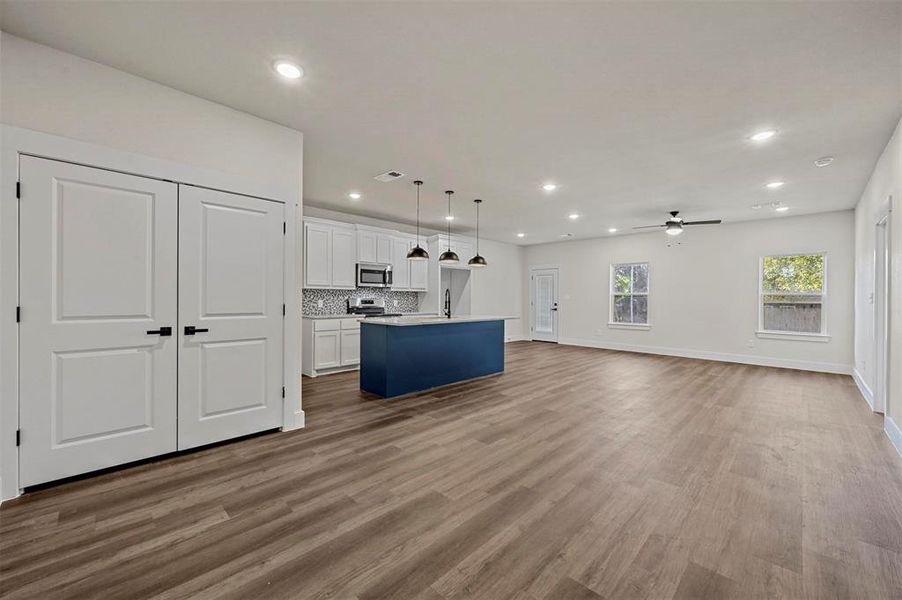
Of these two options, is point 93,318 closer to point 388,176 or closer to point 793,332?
point 388,176

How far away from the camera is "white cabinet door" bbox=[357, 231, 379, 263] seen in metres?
7.04

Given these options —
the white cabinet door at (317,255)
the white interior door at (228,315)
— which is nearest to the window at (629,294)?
the white cabinet door at (317,255)

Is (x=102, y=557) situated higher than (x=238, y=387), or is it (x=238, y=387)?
(x=238, y=387)

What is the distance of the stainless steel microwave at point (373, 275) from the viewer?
23.3 ft

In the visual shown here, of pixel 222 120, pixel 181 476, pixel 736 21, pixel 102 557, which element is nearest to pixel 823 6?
pixel 736 21

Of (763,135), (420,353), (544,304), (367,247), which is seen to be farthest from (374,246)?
(763,135)

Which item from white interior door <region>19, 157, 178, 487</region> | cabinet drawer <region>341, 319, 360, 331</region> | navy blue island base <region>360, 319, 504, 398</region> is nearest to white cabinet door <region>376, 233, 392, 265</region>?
cabinet drawer <region>341, 319, 360, 331</region>

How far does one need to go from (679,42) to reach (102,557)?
4.26m

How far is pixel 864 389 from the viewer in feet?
17.1

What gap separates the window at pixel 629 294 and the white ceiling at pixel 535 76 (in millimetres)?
4503

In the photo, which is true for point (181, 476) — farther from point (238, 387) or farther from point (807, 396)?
point (807, 396)

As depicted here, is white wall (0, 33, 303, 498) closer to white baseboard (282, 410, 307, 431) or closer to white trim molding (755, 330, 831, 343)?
white baseboard (282, 410, 307, 431)

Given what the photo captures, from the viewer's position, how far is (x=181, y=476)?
2709 millimetres

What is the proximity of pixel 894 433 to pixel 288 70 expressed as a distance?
5842mm
